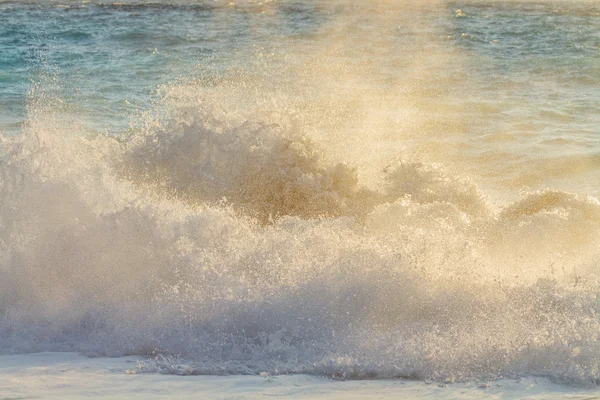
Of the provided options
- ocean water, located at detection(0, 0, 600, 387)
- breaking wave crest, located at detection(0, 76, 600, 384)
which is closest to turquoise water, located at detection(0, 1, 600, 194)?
ocean water, located at detection(0, 0, 600, 387)

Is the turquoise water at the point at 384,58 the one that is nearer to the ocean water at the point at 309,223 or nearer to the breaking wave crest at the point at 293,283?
the ocean water at the point at 309,223

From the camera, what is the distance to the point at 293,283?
4.70 meters

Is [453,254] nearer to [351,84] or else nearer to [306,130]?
[306,130]

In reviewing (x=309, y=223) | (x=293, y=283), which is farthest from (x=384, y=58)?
(x=293, y=283)

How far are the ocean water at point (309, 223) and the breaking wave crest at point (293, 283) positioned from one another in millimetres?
12

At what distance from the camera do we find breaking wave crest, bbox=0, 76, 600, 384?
13.6ft

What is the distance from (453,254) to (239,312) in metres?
1.22

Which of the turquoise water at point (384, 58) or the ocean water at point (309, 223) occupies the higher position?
the ocean water at point (309, 223)

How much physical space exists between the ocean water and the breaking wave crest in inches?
0.5

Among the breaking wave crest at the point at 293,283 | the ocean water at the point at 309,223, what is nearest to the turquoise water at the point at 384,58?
the ocean water at the point at 309,223

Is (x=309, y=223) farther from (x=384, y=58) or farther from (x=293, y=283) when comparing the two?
(x=384, y=58)

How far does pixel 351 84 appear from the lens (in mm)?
13891

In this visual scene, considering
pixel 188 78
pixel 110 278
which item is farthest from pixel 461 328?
pixel 188 78

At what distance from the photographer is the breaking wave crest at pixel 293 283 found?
4152 millimetres
